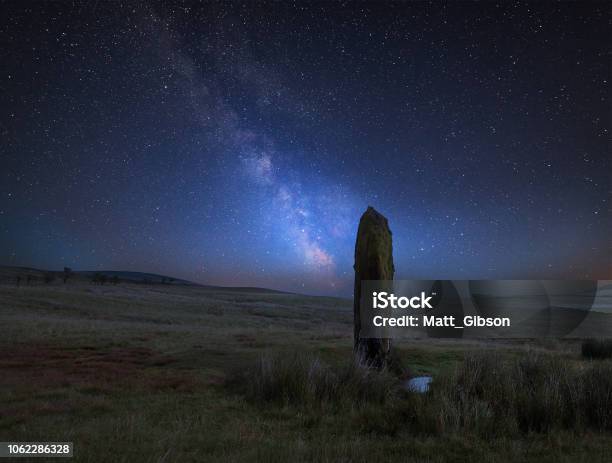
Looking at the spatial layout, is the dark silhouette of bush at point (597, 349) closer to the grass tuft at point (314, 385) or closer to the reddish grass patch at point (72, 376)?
the grass tuft at point (314, 385)

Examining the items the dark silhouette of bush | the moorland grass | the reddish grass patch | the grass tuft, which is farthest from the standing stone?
→ the dark silhouette of bush

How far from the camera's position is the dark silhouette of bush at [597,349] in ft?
58.5

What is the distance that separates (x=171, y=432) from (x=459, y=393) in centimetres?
507

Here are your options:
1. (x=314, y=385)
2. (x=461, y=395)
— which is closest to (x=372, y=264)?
(x=314, y=385)

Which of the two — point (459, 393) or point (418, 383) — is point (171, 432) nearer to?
point (459, 393)

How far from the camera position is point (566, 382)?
811cm

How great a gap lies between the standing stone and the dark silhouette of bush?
9.94m

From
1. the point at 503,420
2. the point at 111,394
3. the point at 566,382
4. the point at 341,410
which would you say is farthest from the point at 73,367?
the point at 566,382

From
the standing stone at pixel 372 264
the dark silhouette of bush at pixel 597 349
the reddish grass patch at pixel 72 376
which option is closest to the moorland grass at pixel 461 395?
the reddish grass patch at pixel 72 376

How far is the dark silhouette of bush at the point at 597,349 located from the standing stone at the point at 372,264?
994cm

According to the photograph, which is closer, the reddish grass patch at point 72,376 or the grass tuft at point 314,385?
the reddish grass patch at point 72,376

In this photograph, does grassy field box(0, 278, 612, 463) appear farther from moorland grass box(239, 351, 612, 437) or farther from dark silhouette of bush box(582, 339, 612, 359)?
dark silhouette of bush box(582, 339, 612, 359)

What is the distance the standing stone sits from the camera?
44.4 ft

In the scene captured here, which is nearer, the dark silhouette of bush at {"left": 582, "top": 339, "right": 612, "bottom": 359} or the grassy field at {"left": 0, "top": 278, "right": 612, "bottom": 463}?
the grassy field at {"left": 0, "top": 278, "right": 612, "bottom": 463}
